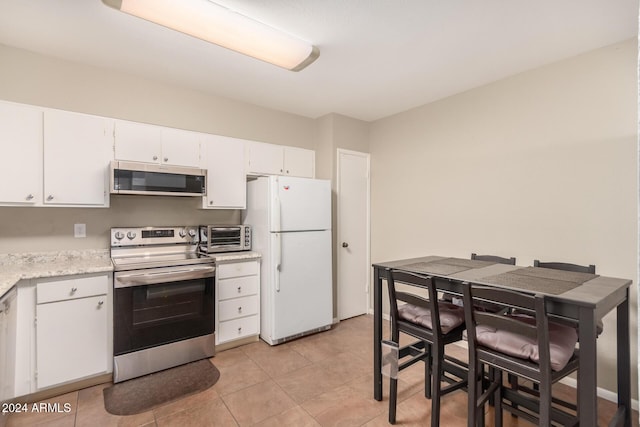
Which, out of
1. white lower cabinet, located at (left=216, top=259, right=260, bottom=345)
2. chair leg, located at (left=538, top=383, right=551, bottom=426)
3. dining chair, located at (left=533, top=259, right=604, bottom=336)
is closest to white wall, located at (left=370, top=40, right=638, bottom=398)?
dining chair, located at (left=533, top=259, right=604, bottom=336)

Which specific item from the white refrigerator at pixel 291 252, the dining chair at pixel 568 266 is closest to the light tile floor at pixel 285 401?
the white refrigerator at pixel 291 252

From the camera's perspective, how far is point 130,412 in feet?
6.92

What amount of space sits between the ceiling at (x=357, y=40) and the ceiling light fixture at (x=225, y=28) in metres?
0.07

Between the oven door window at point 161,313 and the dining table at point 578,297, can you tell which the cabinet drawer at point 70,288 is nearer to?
the oven door window at point 161,313

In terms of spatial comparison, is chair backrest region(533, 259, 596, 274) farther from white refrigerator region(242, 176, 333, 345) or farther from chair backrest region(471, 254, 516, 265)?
white refrigerator region(242, 176, 333, 345)

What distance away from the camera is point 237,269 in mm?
3141

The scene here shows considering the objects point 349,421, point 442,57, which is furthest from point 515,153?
point 349,421

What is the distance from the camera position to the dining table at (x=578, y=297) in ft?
4.45

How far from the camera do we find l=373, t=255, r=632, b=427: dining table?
136 cm

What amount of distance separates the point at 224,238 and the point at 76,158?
1.41 m

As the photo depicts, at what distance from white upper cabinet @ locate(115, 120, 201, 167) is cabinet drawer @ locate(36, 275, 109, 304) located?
1.05 meters

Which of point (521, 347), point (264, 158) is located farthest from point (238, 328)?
point (521, 347)

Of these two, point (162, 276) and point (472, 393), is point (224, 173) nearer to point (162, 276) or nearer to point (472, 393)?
point (162, 276)

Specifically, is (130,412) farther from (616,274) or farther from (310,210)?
(616,274)
